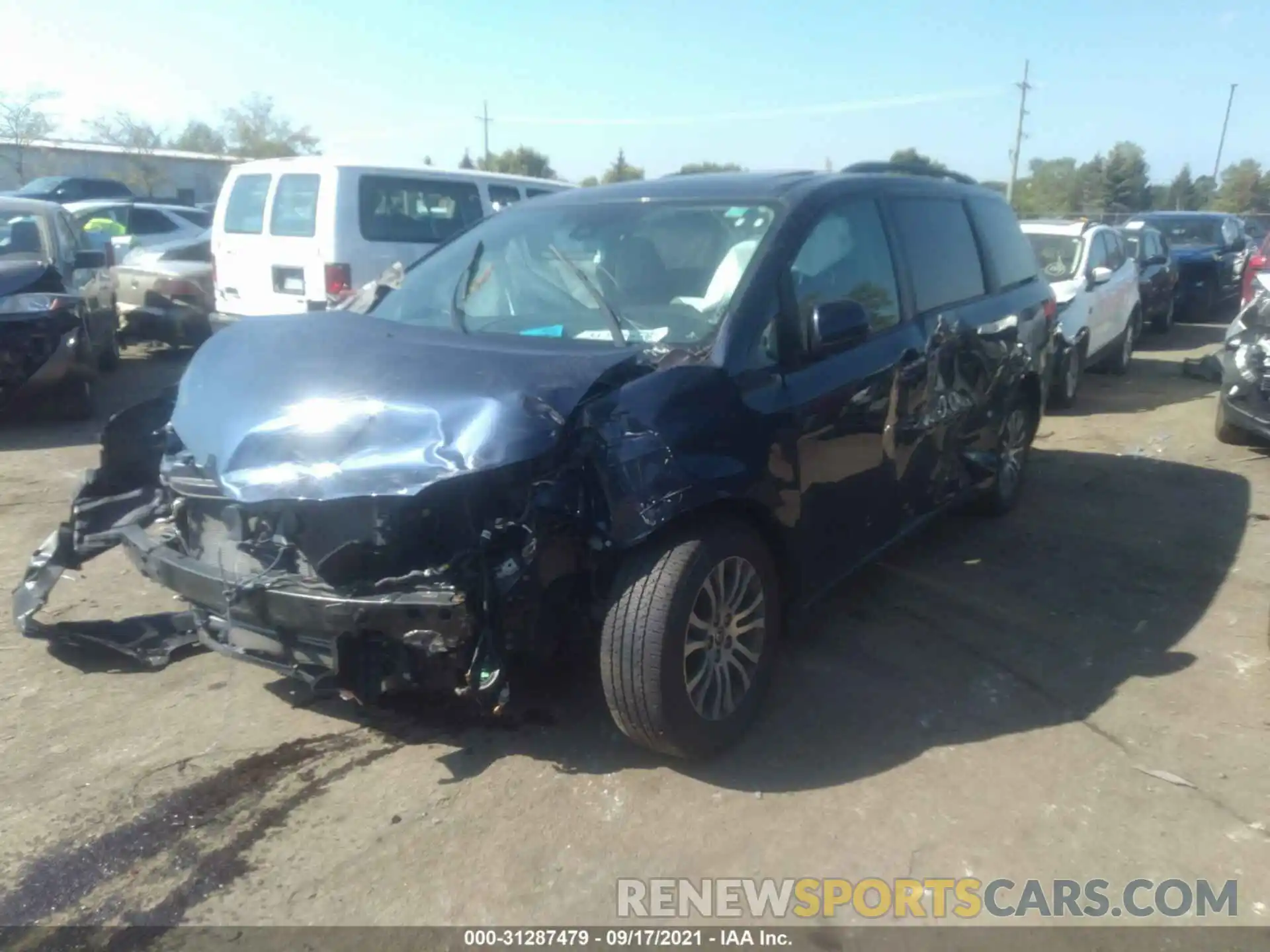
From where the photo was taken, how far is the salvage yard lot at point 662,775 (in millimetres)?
2971

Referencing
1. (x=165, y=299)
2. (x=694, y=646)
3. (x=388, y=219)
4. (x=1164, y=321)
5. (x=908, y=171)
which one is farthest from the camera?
(x=1164, y=321)

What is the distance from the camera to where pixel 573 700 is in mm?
3963

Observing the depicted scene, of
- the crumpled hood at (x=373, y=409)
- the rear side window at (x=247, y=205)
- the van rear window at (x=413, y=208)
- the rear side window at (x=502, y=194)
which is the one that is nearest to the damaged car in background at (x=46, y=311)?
the rear side window at (x=247, y=205)

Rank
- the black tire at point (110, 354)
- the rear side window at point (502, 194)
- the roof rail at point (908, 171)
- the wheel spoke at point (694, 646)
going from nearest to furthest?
the wheel spoke at point (694, 646), the roof rail at point (908, 171), the black tire at point (110, 354), the rear side window at point (502, 194)

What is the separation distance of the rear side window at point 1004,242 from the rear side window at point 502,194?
6.17 meters

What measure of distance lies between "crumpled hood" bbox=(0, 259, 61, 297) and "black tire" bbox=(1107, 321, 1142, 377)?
33.2ft

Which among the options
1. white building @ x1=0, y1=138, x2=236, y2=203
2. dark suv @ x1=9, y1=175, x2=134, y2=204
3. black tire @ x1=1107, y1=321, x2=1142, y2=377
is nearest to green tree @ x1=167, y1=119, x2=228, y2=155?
white building @ x1=0, y1=138, x2=236, y2=203

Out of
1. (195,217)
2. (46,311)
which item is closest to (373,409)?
(46,311)

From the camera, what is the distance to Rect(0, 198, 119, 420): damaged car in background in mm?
7871

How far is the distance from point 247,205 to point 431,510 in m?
7.92

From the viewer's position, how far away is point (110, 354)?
1066 cm

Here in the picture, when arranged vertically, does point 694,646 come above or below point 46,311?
below

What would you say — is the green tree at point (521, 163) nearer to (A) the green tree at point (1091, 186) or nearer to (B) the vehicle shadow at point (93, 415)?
(A) the green tree at point (1091, 186)

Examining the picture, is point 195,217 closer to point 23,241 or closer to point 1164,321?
point 23,241
